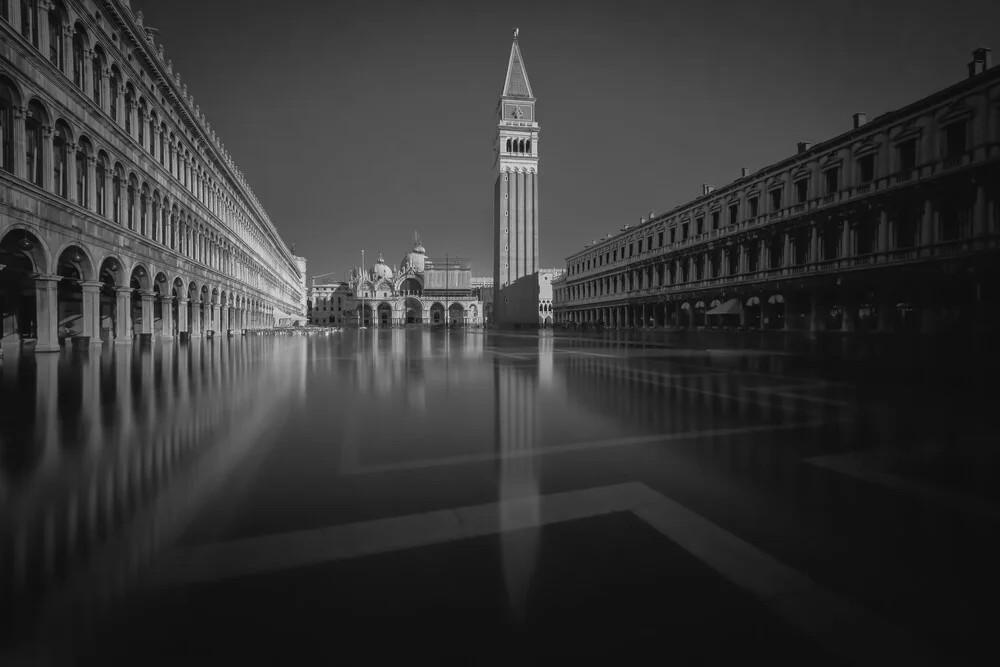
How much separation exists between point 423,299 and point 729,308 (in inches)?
3644

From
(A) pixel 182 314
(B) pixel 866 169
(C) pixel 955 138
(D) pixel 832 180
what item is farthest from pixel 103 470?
(D) pixel 832 180

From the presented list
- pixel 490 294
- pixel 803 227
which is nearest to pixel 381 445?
pixel 803 227

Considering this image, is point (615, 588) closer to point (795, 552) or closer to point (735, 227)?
point (795, 552)

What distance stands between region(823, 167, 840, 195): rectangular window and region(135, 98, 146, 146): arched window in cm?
3805

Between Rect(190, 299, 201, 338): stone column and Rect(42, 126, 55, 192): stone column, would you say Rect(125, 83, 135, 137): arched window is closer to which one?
Rect(42, 126, 55, 192): stone column

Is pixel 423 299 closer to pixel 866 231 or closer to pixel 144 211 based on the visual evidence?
pixel 144 211

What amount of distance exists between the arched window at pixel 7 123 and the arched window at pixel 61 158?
2.15 meters

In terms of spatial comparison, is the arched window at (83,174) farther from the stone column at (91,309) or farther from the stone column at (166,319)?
the stone column at (166,319)

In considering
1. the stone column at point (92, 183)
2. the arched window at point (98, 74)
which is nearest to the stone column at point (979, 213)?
the stone column at point (92, 183)

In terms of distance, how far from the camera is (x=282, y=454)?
15.7 feet

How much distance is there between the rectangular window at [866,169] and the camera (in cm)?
2561

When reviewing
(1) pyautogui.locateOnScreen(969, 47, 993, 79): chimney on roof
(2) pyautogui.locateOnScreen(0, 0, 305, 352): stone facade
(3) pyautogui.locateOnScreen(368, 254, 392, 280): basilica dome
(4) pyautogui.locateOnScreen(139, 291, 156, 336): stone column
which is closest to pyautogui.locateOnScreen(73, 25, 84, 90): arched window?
(2) pyautogui.locateOnScreen(0, 0, 305, 352): stone facade

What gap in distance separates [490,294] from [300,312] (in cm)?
4677

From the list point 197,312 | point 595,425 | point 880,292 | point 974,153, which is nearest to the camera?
point 595,425
